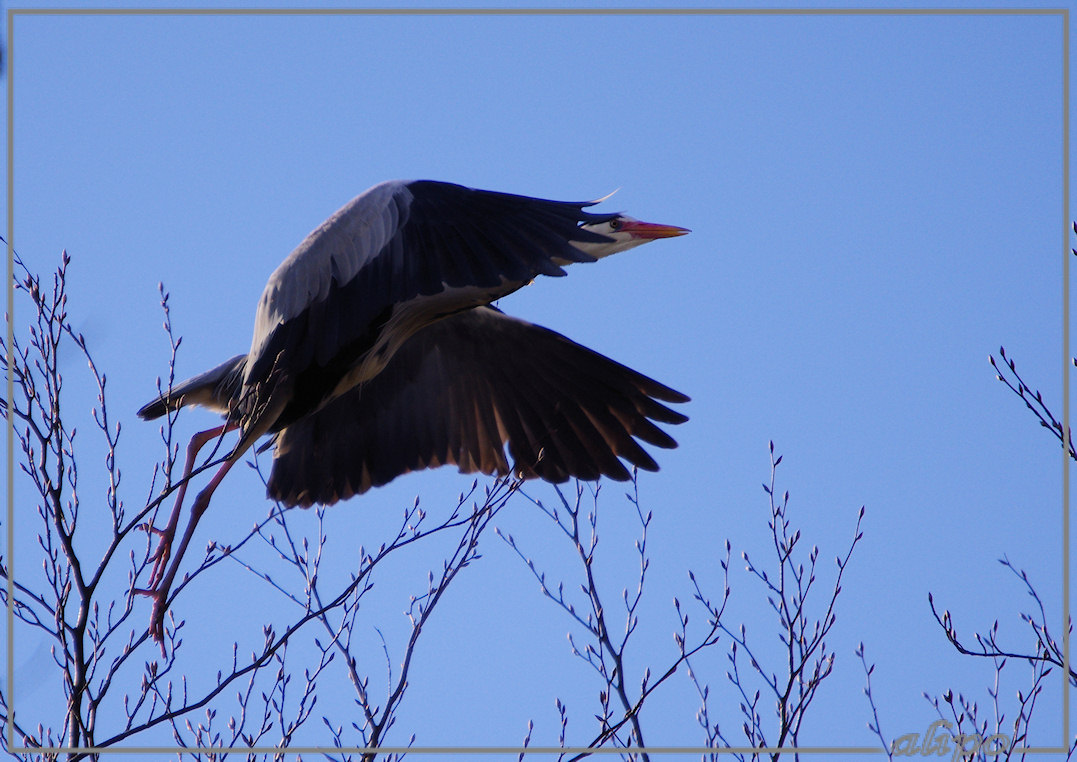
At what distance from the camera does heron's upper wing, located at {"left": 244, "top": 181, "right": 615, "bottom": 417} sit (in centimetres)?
380

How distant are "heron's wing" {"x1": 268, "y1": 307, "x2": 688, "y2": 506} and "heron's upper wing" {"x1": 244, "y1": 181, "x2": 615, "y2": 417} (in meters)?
1.26

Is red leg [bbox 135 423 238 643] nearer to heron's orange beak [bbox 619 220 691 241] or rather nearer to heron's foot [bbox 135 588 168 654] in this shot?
heron's foot [bbox 135 588 168 654]

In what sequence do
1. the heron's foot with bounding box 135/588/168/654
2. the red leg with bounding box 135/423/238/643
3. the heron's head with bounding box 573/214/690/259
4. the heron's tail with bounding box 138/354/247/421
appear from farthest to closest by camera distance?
the heron's head with bounding box 573/214/690/259, the heron's tail with bounding box 138/354/247/421, the red leg with bounding box 135/423/238/643, the heron's foot with bounding box 135/588/168/654

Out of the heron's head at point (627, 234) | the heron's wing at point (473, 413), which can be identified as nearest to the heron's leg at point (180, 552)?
the heron's wing at point (473, 413)

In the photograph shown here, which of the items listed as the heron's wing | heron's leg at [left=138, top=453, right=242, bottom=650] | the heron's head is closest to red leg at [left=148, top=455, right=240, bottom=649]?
heron's leg at [left=138, top=453, right=242, bottom=650]

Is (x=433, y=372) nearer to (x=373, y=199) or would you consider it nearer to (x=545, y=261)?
(x=373, y=199)

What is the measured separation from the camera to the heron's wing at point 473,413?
5.47 metres

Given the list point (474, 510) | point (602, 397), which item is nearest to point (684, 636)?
point (474, 510)

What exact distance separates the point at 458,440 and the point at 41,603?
286 centimetres

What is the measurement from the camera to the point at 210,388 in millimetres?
4848

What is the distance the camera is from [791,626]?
3674mm

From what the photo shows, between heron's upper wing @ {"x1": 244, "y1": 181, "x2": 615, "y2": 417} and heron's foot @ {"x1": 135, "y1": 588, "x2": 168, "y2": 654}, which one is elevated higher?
heron's upper wing @ {"x1": 244, "y1": 181, "x2": 615, "y2": 417}

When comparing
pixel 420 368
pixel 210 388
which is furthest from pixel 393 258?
pixel 420 368

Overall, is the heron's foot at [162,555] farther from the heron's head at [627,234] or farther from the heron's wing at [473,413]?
the heron's head at [627,234]
